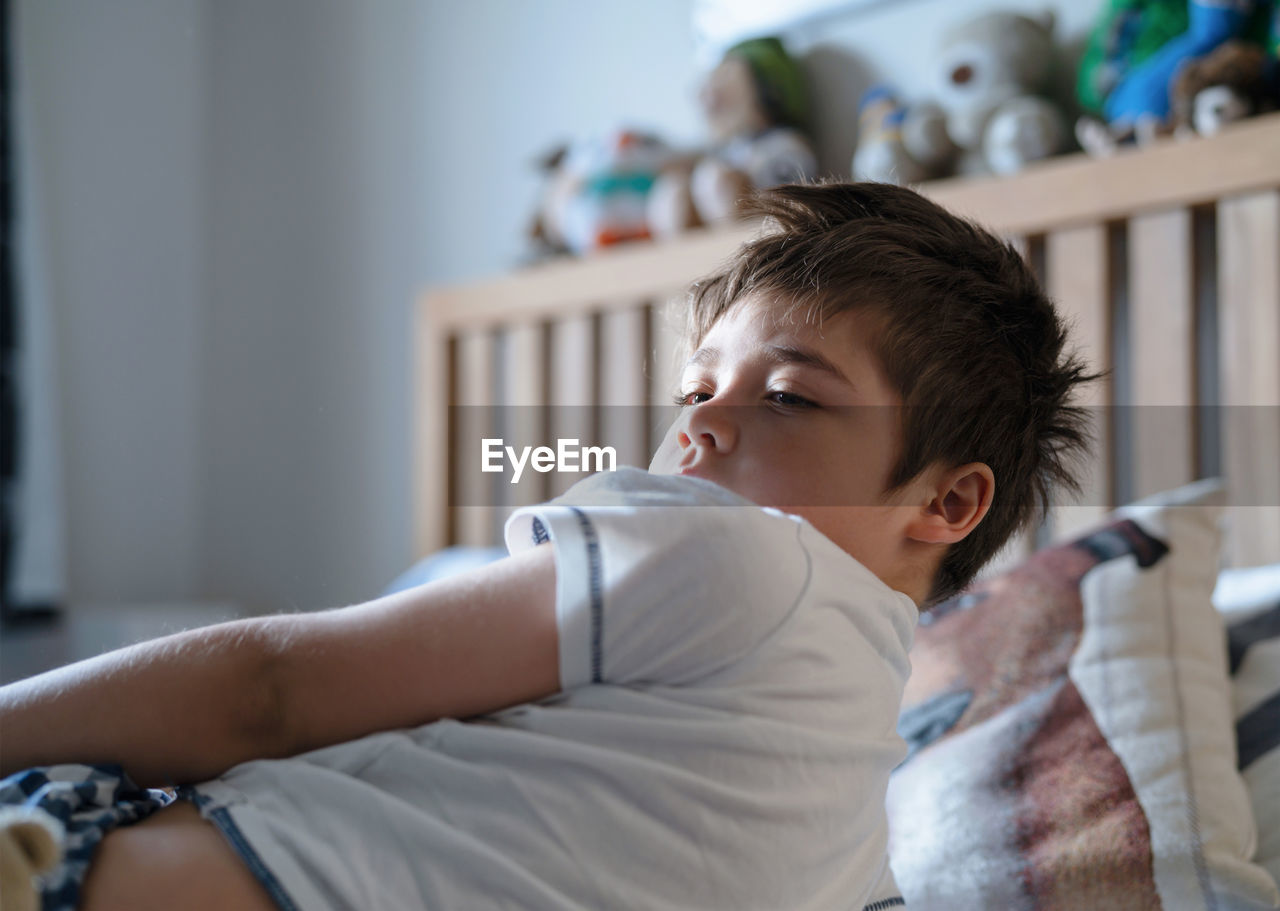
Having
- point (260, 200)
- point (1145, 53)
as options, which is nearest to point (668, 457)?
point (1145, 53)

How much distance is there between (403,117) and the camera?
1.96m

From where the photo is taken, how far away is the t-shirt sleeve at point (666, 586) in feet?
1.51

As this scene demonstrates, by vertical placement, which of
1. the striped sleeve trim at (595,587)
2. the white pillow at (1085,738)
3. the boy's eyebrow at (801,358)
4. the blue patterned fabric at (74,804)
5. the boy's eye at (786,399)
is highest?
the boy's eyebrow at (801,358)

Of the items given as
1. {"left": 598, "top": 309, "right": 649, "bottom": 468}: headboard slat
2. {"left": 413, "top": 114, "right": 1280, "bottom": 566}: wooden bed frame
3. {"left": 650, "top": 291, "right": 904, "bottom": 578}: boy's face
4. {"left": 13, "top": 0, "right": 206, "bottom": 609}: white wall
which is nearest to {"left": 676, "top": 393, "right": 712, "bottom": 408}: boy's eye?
{"left": 650, "top": 291, "right": 904, "bottom": 578}: boy's face

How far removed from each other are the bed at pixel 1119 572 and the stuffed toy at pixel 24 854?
299 millimetres

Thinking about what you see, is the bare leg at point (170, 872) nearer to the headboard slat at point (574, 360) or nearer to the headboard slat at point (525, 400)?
the headboard slat at point (525, 400)

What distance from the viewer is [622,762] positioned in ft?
1.51

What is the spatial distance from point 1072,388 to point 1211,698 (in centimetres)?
26

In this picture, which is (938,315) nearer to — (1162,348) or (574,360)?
(1162,348)

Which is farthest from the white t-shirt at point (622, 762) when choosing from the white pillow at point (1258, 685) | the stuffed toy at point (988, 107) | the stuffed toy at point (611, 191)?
the stuffed toy at point (611, 191)

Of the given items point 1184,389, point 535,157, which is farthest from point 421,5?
point 1184,389

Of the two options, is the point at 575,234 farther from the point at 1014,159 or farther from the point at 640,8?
the point at 1014,159

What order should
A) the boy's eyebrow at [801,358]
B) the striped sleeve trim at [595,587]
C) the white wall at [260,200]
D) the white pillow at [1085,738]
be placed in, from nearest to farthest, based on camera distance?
1. the striped sleeve trim at [595,587]
2. the boy's eyebrow at [801,358]
3. the white pillow at [1085,738]
4. the white wall at [260,200]

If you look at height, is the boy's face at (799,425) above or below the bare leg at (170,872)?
above
